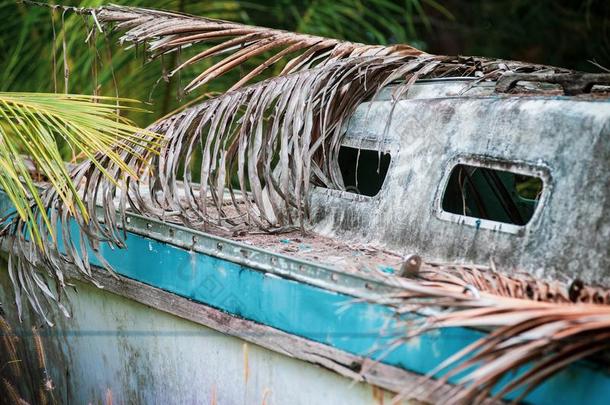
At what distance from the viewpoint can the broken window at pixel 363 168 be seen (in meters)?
3.97

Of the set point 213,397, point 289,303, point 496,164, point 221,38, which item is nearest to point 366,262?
point 289,303

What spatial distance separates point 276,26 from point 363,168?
11.3 ft

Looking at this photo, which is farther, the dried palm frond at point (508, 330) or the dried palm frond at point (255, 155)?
the dried palm frond at point (255, 155)

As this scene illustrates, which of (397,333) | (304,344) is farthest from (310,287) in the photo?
(397,333)

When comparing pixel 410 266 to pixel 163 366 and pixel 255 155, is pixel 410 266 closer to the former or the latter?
pixel 255 155

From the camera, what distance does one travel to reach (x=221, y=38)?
413 centimetres

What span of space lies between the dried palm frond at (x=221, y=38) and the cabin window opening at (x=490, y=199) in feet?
2.59

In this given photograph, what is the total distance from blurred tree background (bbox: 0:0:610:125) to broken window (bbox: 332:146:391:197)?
0.92 m

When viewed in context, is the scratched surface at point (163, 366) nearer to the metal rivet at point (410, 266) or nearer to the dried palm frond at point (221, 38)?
the metal rivet at point (410, 266)

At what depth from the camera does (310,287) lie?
9.25ft

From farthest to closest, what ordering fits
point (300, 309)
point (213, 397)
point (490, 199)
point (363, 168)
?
point (363, 168) → point (490, 199) → point (213, 397) → point (300, 309)

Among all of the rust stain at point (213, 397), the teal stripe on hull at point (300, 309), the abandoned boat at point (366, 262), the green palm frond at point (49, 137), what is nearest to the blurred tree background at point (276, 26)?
the green palm frond at point (49, 137)

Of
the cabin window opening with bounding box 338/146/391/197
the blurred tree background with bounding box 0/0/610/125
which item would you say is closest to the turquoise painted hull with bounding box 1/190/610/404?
the blurred tree background with bounding box 0/0/610/125

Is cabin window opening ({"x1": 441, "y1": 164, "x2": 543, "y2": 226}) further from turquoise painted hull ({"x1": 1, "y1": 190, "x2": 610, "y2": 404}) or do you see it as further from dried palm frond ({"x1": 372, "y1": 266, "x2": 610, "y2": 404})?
dried palm frond ({"x1": 372, "y1": 266, "x2": 610, "y2": 404})
